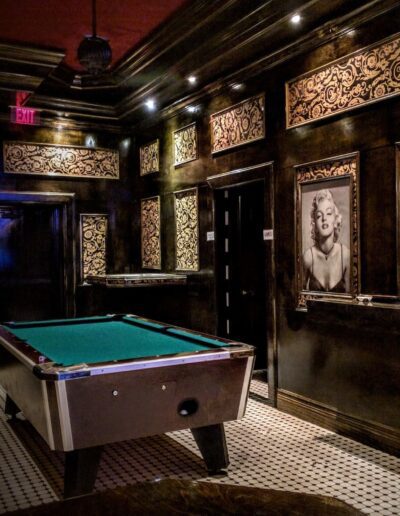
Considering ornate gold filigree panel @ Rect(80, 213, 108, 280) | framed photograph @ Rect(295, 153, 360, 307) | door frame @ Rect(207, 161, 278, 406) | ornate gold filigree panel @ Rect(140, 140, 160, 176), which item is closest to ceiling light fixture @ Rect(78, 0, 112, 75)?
door frame @ Rect(207, 161, 278, 406)

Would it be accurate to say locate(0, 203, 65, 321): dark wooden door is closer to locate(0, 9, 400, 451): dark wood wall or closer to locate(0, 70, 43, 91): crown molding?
locate(0, 9, 400, 451): dark wood wall

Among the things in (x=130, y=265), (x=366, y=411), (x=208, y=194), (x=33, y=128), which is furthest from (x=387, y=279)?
(x=33, y=128)

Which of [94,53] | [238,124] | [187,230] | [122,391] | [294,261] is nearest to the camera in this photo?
[122,391]

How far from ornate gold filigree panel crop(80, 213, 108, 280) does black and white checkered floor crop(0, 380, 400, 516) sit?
10.3 feet

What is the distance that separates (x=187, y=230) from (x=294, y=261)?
6.30 feet

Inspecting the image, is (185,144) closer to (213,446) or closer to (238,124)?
(238,124)

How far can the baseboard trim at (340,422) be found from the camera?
3570 mm

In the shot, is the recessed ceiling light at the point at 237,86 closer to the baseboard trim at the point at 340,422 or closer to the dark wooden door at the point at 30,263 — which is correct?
the baseboard trim at the point at 340,422

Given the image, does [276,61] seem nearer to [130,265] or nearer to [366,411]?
[366,411]

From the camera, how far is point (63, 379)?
2527mm

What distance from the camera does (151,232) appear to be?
700cm

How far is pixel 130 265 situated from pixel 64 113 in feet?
7.16

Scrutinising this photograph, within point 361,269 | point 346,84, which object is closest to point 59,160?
point 346,84

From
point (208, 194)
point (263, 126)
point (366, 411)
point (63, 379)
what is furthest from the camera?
point (208, 194)
